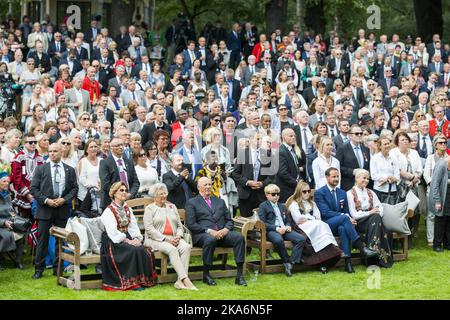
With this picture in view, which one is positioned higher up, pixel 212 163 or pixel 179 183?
pixel 212 163

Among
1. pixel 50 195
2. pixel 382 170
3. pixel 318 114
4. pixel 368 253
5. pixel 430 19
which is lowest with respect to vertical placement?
pixel 368 253

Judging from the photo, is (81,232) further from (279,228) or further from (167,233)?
(279,228)

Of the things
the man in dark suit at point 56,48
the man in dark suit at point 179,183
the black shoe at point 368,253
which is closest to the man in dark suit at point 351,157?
the black shoe at point 368,253

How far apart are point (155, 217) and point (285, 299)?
205 cm

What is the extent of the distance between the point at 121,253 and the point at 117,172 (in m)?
1.43

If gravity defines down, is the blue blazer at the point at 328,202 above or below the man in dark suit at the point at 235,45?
below

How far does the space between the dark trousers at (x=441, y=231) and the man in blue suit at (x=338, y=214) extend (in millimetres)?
1911

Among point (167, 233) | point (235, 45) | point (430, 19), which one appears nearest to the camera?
point (167, 233)

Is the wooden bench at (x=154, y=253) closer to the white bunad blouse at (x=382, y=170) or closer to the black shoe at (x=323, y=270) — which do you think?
Answer: the black shoe at (x=323, y=270)

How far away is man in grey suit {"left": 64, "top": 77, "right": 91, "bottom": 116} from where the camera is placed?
17594mm

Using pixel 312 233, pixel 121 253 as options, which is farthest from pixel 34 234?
pixel 312 233

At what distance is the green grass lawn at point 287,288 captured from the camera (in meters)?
11.0

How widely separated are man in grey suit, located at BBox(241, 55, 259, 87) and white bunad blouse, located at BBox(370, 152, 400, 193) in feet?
23.5

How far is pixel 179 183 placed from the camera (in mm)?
12969
